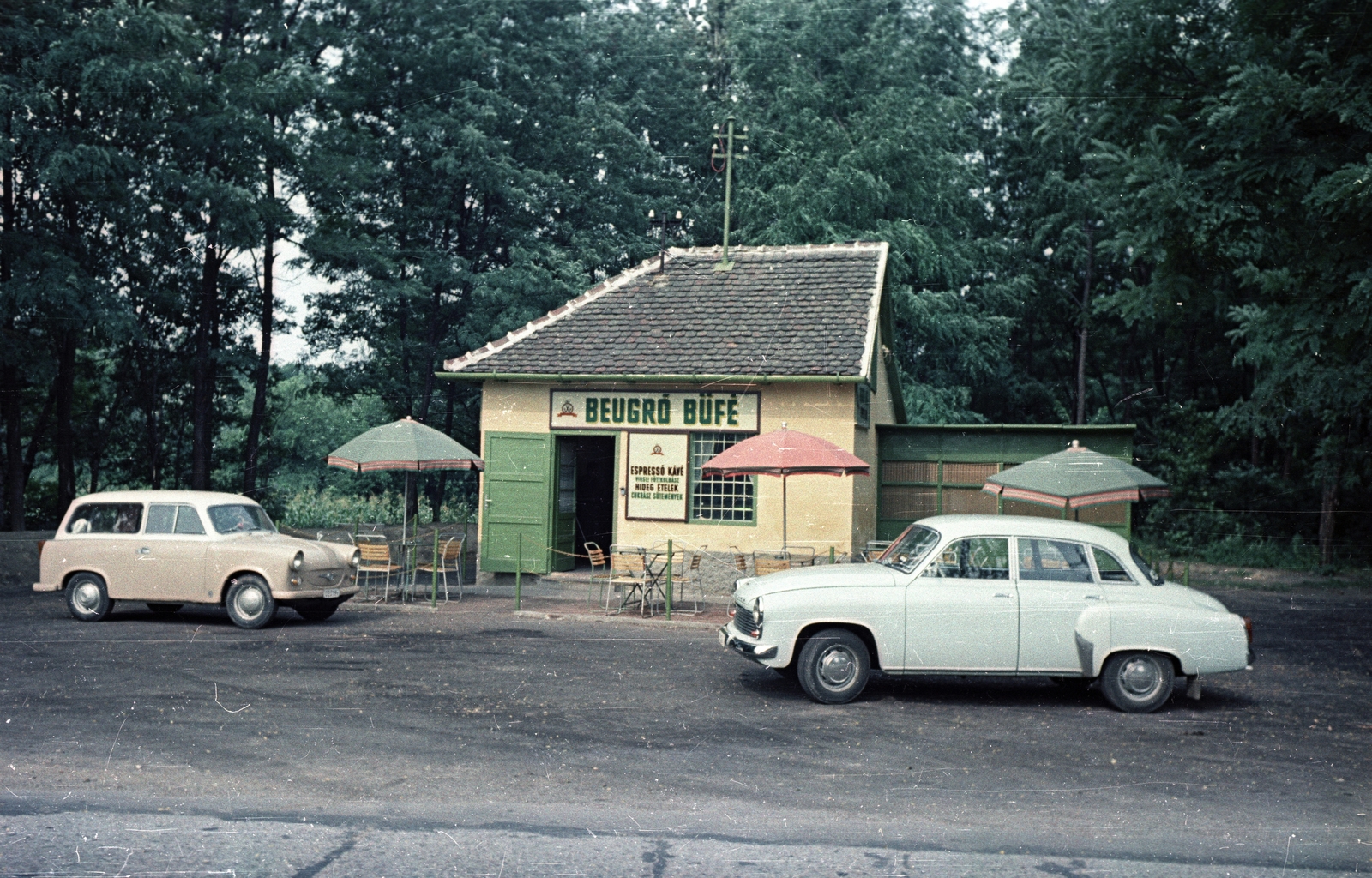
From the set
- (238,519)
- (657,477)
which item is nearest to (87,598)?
(238,519)

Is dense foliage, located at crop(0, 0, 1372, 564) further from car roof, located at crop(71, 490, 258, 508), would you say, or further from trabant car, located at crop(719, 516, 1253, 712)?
car roof, located at crop(71, 490, 258, 508)

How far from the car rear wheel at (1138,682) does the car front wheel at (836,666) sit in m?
2.10

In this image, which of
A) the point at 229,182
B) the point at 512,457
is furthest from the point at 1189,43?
the point at 229,182

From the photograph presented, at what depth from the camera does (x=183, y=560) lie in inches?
610

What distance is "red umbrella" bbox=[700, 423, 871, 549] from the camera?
16.5m

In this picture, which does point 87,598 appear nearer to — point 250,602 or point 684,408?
point 250,602

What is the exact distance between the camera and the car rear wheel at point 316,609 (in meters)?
16.0

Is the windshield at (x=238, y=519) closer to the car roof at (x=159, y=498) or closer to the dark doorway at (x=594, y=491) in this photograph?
the car roof at (x=159, y=498)

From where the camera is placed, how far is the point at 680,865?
6.26 metres

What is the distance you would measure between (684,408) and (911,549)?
32.1 feet

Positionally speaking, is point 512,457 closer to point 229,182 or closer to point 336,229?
point 229,182

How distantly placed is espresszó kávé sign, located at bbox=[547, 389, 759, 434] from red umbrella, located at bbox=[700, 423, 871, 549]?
3.41 meters

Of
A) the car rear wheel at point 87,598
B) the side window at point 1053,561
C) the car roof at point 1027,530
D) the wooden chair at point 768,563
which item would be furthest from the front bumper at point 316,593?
the side window at point 1053,561

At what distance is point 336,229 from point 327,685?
23.4 meters
